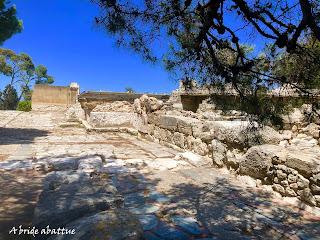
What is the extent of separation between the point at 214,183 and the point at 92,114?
6.76 meters

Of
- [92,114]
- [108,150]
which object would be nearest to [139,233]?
[108,150]

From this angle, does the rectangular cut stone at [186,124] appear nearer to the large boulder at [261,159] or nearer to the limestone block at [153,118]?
the limestone block at [153,118]

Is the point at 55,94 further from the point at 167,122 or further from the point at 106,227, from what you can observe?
the point at 106,227

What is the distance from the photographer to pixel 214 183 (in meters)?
4.25

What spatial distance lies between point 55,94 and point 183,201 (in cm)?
2170

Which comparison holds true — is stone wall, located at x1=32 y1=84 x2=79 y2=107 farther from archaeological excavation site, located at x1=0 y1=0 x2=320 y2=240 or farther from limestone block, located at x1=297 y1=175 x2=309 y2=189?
limestone block, located at x1=297 y1=175 x2=309 y2=189

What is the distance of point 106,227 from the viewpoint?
2055 mm

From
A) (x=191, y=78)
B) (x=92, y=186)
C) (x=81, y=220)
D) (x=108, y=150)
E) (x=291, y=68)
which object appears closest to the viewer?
(x=81, y=220)

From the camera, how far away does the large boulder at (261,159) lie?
3770mm

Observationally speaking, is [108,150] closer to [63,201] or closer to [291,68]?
[63,201]

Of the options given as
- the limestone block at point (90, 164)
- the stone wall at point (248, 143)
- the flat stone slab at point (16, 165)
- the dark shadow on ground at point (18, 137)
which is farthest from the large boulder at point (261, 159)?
the dark shadow on ground at point (18, 137)

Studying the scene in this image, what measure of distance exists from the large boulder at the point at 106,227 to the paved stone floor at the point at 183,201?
1.53 feet

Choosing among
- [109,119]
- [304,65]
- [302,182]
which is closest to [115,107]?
[109,119]

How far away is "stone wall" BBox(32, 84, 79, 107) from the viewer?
23.0 m
